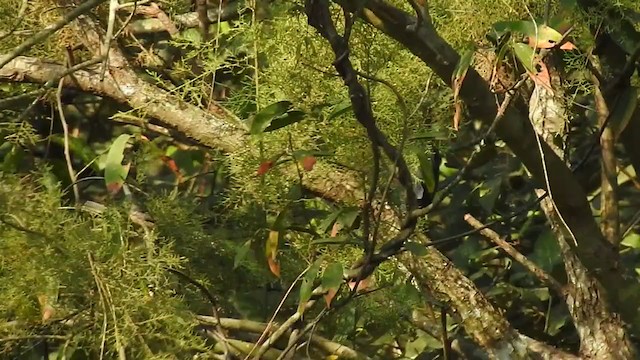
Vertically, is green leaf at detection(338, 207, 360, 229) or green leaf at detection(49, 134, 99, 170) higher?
green leaf at detection(338, 207, 360, 229)

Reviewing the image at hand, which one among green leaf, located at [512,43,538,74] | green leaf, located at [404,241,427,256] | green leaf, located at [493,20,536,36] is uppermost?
green leaf, located at [493,20,536,36]

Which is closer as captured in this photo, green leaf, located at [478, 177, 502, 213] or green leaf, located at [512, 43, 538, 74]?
green leaf, located at [512, 43, 538, 74]

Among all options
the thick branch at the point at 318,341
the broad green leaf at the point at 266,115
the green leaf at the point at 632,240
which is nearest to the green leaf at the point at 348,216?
the broad green leaf at the point at 266,115

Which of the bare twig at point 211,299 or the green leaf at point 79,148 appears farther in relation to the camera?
the green leaf at point 79,148

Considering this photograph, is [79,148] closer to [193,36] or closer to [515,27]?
[193,36]

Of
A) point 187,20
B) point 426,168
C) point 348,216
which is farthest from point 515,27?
point 187,20

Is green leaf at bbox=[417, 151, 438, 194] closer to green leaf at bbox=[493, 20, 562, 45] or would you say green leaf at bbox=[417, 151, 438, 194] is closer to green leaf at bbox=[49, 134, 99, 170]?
green leaf at bbox=[493, 20, 562, 45]

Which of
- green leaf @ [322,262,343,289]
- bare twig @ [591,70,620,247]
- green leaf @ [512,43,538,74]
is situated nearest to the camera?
green leaf @ [512,43,538,74]

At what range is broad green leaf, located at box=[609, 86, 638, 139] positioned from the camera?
1018 mm

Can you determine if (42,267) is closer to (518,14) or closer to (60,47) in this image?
(60,47)

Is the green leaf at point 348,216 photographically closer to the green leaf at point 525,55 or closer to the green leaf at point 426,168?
the green leaf at point 426,168

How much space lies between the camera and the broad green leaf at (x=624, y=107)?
102cm

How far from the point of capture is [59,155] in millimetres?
1522

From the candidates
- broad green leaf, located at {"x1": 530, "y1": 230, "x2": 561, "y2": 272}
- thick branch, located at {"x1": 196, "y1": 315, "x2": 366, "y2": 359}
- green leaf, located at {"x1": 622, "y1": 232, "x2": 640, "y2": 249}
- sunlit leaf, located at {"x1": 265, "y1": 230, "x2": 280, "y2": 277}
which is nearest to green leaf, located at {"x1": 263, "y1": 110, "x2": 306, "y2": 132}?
sunlit leaf, located at {"x1": 265, "y1": 230, "x2": 280, "y2": 277}
